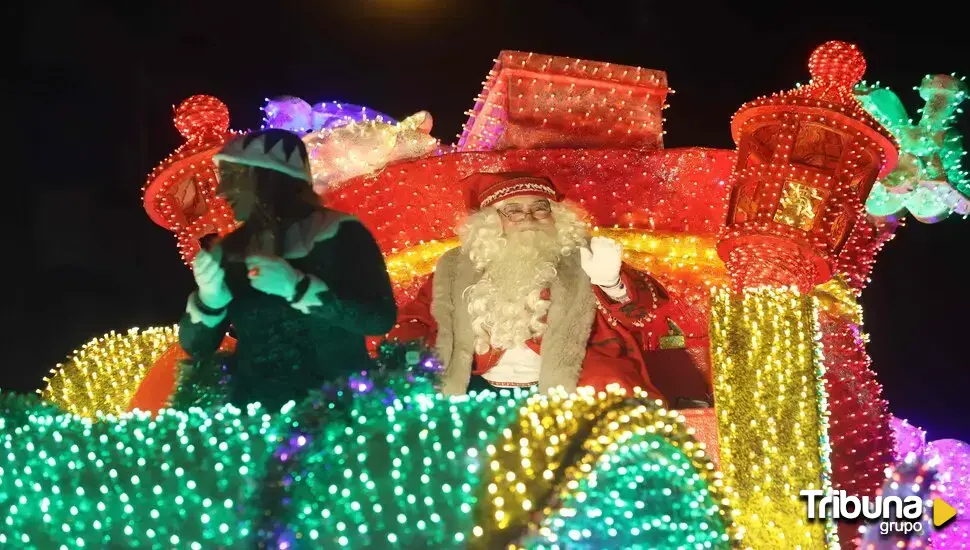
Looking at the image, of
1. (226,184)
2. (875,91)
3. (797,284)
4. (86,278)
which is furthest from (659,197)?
(86,278)

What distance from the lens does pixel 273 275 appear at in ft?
9.59

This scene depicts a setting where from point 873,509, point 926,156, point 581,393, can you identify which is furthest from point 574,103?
point 581,393

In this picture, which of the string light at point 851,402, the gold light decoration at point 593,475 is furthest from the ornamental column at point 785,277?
the gold light decoration at point 593,475

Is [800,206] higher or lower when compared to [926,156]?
lower

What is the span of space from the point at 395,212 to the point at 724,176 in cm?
156

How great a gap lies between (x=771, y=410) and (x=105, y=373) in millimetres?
3089

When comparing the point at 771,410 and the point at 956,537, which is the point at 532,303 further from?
the point at 956,537

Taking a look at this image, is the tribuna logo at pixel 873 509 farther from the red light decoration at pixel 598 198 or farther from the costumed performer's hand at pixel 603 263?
the red light decoration at pixel 598 198

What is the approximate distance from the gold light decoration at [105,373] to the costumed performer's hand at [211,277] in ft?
7.27

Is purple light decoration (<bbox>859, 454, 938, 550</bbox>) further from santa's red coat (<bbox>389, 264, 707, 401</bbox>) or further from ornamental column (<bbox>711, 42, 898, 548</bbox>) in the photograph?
santa's red coat (<bbox>389, 264, 707, 401</bbox>)

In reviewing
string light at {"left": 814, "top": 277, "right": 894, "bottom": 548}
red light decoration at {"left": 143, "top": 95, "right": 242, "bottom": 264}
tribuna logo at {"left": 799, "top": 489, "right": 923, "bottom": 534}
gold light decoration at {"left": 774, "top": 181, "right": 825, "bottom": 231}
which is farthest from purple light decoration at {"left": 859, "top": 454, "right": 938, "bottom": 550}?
red light decoration at {"left": 143, "top": 95, "right": 242, "bottom": 264}

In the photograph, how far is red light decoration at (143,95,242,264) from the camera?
524 centimetres

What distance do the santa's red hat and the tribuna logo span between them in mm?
1766

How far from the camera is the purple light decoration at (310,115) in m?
5.68
